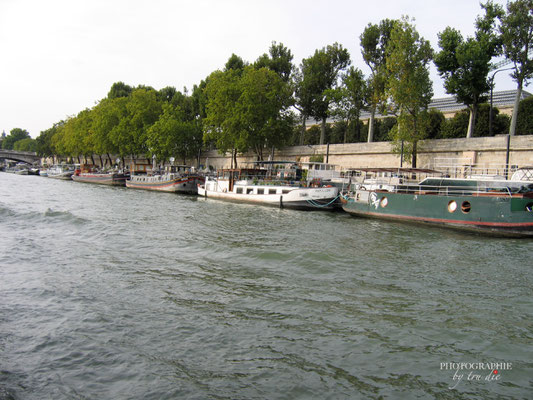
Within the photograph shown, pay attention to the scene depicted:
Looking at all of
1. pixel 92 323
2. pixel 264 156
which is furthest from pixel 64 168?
pixel 92 323

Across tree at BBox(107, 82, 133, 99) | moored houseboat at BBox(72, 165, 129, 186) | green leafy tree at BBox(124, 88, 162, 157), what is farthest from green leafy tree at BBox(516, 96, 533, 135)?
tree at BBox(107, 82, 133, 99)

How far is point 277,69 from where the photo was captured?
55.2 m

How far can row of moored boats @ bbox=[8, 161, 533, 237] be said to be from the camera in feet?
62.4

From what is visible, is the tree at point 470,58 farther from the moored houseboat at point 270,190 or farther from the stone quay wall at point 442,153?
the moored houseboat at point 270,190

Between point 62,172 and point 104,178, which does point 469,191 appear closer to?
point 104,178

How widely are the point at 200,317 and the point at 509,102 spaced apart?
156ft

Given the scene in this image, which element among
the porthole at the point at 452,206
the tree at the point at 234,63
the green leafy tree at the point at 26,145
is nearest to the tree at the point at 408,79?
the porthole at the point at 452,206

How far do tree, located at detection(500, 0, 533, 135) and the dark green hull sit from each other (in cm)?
1433

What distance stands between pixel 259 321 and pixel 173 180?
40.9 m

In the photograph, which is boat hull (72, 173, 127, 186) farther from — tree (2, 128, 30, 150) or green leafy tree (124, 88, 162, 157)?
tree (2, 128, 30, 150)

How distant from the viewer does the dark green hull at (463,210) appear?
1847cm

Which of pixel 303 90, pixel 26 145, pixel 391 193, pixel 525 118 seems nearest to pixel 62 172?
pixel 303 90

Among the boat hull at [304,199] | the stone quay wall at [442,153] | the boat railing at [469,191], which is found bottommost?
the boat hull at [304,199]

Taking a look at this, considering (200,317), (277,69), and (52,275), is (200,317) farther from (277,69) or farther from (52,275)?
(277,69)
